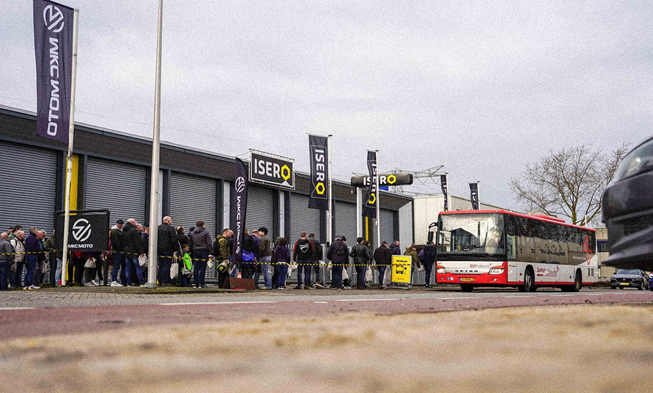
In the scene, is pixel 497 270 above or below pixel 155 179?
below

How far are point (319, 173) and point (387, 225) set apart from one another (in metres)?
16.9

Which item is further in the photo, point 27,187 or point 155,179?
point 27,187

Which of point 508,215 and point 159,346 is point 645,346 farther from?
point 508,215

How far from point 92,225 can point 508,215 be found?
43.4 ft

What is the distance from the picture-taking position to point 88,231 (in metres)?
16.8

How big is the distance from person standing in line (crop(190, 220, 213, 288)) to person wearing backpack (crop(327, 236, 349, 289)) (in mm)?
5329

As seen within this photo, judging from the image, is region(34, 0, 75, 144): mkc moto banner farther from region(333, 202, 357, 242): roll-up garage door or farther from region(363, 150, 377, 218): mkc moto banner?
region(333, 202, 357, 242): roll-up garage door

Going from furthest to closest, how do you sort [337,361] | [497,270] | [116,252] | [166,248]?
[497,270]
[166,248]
[116,252]
[337,361]

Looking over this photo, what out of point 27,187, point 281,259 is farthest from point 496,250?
point 27,187

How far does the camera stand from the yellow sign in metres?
25.6

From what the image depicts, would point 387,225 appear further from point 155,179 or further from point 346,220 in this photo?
point 155,179

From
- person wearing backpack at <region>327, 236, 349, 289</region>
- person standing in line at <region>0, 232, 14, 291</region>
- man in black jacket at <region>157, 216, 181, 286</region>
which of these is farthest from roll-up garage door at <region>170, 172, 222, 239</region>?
person standing in line at <region>0, 232, 14, 291</region>

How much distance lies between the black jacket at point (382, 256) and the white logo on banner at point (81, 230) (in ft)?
38.1

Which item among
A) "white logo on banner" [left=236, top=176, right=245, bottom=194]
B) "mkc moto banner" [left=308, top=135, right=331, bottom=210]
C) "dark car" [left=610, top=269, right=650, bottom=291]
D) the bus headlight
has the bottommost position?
"dark car" [left=610, top=269, right=650, bottom=291]
